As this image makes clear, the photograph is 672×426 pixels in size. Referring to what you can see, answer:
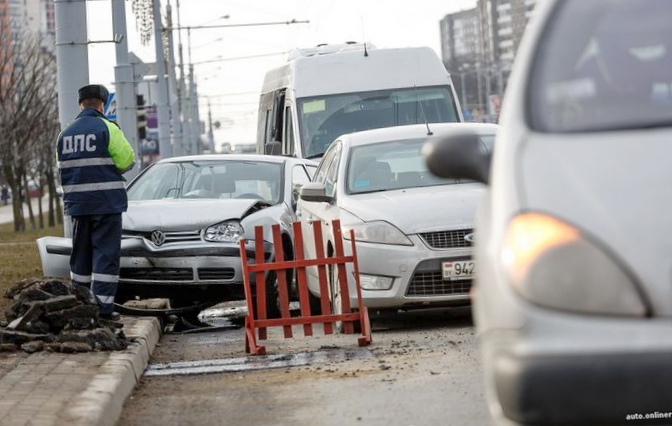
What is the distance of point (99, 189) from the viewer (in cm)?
1178

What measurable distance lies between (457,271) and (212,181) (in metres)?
3.80

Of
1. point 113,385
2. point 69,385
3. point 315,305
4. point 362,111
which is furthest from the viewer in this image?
point 362,111

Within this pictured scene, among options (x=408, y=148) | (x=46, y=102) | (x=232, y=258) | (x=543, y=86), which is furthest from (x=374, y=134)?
(x=46, y=102)

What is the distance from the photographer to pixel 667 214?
4.02 m

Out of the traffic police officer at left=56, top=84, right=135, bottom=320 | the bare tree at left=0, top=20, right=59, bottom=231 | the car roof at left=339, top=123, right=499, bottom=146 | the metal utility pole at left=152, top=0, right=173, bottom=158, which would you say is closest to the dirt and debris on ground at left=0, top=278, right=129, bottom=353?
the traffic police officer at left=56, top=84, right=135, bottom=320

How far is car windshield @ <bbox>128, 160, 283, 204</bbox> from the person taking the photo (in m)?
14.0

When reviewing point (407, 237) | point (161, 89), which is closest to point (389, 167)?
point (407, 237)

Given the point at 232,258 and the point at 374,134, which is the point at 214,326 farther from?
the point at 374,134

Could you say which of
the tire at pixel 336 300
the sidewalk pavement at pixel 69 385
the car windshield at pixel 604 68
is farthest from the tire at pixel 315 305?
the car windshield at pixel 604 68

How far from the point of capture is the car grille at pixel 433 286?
1105cm

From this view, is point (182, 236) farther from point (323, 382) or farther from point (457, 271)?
point (323, 382)

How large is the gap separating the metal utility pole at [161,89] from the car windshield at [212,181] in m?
24.3

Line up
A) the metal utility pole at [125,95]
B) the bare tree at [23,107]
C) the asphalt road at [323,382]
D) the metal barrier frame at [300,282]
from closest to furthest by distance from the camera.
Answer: the asphalt road at [323,382] < the metal barrier frame at [300,282] < the metal utility pole at [125,95] < the bare tree at [23,107]

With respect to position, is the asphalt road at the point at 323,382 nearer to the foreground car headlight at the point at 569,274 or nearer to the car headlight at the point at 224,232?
the car headlight at the point at 224,232
